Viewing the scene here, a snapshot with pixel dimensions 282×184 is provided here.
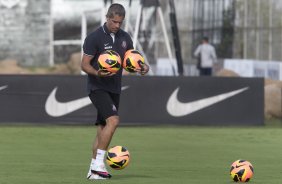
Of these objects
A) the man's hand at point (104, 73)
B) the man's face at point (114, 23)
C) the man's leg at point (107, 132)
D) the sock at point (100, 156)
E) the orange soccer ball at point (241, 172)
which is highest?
the man's face at point (114, 23)

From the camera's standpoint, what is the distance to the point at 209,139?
21.8 m

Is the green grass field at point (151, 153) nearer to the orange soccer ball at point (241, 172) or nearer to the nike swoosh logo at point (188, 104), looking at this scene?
the orange soccer ball at point (241, 172)

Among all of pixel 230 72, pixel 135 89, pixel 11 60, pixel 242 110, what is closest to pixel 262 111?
pixel 242 110

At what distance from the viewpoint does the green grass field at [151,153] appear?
46.0ft

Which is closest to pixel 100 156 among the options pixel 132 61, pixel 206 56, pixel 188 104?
pixel 132 61

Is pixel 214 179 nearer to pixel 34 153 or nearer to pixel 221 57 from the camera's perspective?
pixel 34 153

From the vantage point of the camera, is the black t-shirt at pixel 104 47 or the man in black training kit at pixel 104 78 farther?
the black t-shirt at pixel 104 47

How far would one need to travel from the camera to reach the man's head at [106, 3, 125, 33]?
1347 cm

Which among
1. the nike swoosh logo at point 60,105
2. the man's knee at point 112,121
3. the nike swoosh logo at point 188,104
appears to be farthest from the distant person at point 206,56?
the man's knee at point 112,121

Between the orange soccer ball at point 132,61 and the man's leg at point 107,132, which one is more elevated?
the orange soccer ball at point 132,61

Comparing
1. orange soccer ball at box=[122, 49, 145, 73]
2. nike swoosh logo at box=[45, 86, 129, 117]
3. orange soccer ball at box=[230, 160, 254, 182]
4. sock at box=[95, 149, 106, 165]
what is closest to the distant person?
nike swoosh logo at box=[45, 86, 129, 117]

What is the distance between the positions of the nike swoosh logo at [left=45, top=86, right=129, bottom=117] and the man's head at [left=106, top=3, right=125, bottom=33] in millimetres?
11538

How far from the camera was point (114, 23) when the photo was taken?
1357 centimetres

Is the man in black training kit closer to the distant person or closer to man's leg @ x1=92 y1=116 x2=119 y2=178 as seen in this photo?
man's leg @ x1=92 y1=116 x2=119 y2=178
